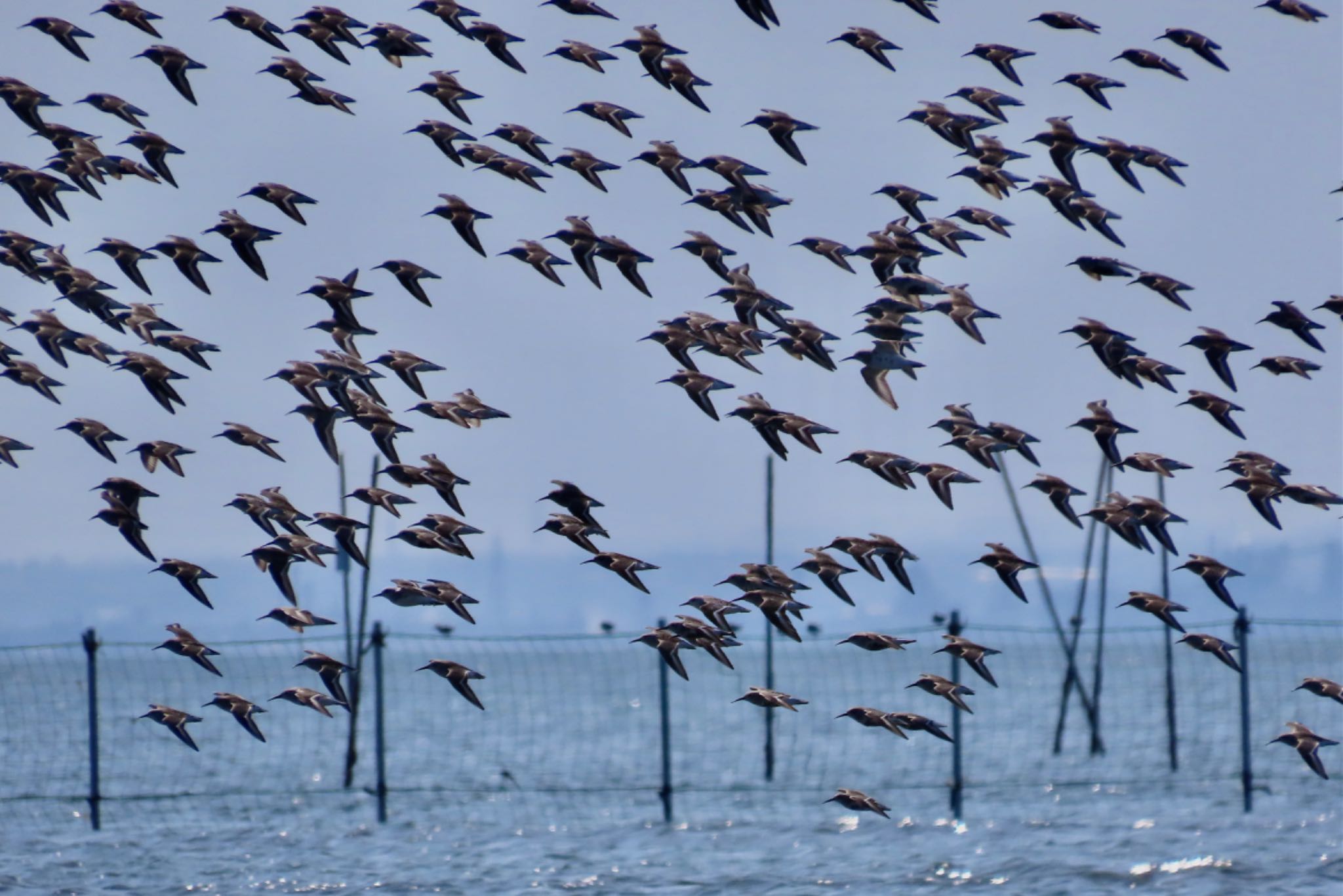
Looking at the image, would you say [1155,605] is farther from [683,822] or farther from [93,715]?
[683,822]

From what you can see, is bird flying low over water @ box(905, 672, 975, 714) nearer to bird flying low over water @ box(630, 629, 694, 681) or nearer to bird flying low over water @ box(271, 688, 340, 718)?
bird flying low over water @ box(630, 629, 694, 681)

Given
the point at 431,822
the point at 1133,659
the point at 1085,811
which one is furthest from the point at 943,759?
the point at 1133,659

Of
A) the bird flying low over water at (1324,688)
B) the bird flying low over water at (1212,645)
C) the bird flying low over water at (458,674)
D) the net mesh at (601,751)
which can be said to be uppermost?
the bird flying low over water at (1212,645)

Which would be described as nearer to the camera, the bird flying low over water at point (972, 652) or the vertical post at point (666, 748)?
the bird flying low over water at point (972, 652)

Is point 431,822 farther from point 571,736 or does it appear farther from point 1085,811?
point 571,736

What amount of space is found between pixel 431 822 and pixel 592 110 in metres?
14.6

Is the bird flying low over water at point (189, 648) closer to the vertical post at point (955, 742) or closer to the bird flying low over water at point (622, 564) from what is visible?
the bird flying low over water at point (622, 564)

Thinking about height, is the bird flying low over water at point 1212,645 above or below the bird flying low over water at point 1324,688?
above

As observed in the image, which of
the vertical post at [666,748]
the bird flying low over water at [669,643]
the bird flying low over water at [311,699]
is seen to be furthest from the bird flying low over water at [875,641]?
the vertical post at [666,748]

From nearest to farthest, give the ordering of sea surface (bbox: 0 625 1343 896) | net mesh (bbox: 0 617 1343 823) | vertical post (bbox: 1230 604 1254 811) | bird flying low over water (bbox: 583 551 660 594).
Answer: bird flying low over water (bbox: 583 551 660 594) < vertical post (bbox: 1230 604 1254 811) < sea surface (bbox: 0 625 1343 896) < net mesh (bbox: 0 617 1343 823)

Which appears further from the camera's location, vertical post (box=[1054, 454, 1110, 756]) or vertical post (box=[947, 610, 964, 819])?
vertical post (box=[1054, 454, 1110, 756])

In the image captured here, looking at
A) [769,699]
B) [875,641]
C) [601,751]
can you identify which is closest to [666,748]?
[769,699]

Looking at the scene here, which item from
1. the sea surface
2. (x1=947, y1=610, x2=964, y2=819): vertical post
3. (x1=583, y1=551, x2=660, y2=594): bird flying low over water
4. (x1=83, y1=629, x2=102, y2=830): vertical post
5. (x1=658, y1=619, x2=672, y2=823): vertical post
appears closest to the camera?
(x1=583, y1=551, x2=660, y2=594): bird flying low over water

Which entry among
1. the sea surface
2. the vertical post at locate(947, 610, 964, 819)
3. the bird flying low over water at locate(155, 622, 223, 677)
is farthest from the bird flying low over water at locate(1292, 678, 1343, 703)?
the bird flying low over water at locate(155, 622, 223, 677)
